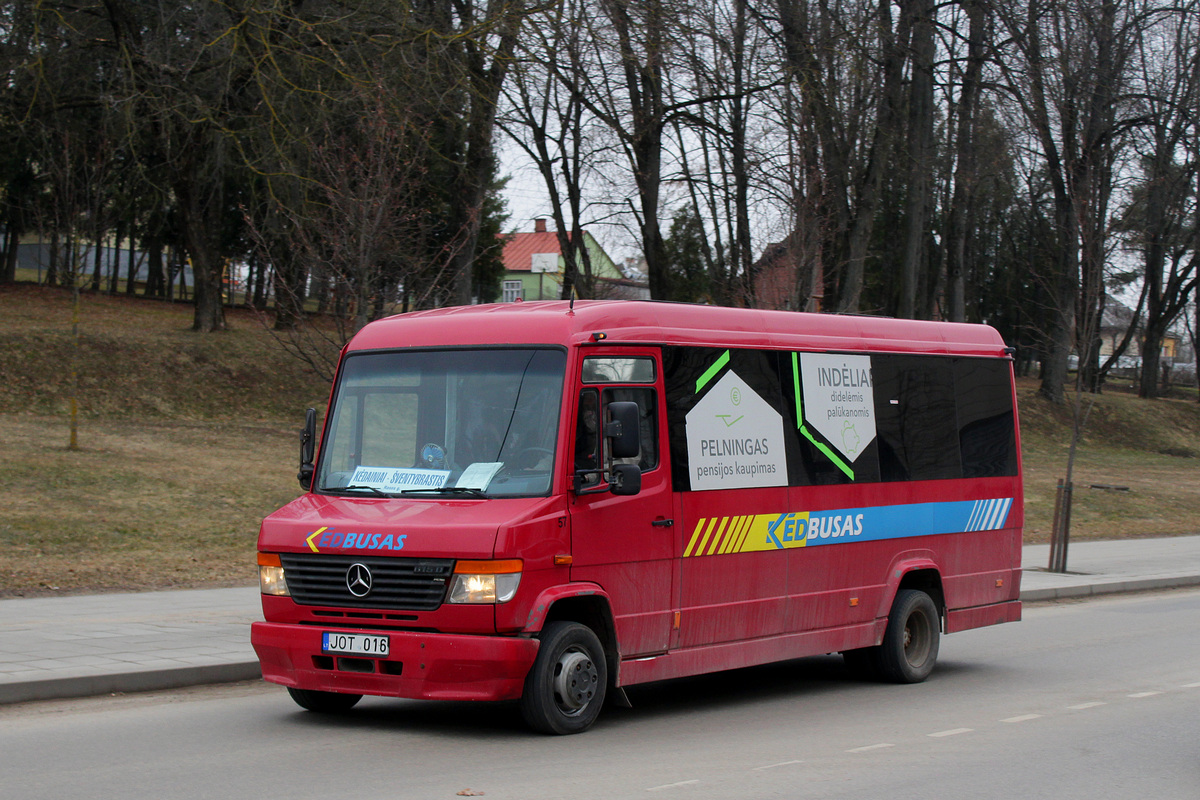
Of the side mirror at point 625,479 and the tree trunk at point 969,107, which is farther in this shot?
the tree trunk at point 969,107

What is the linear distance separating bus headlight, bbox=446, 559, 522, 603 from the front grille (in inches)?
3.0

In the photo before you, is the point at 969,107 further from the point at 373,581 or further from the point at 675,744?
the point at 373,581

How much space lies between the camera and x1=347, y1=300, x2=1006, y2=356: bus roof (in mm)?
8406

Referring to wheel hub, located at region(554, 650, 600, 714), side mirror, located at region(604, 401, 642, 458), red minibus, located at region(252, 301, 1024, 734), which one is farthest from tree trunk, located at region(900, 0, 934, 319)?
wheel hub, located at region(554, 650, 600, 714)

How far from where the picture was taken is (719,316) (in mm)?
9406

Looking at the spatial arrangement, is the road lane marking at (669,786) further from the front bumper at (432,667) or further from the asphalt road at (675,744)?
the front bumper at (432,667)

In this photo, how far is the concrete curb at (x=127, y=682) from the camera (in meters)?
8.81

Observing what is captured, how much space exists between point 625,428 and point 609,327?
2.90 ft

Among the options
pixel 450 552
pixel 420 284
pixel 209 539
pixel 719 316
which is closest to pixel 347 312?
pixel 420 284

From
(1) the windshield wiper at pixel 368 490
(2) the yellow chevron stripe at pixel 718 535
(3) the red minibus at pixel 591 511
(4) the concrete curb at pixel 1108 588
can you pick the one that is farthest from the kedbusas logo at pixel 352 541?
(4) the concrete curb at pixel 1108 588

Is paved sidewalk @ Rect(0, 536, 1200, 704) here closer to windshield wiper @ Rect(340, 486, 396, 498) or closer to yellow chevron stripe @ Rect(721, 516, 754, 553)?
windshield wiper @ Rect(340, 486, 396, 498)

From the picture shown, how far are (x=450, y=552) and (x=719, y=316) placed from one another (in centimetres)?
295

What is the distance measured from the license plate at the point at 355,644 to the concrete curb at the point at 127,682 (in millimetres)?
2332

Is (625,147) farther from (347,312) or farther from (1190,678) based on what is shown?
(1190,678)
